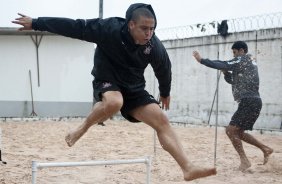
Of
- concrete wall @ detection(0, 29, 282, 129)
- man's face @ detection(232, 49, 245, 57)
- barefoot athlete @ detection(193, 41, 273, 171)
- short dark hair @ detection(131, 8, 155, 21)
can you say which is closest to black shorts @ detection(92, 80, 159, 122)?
short dark hair @ detection(131, 8, 155, 21)

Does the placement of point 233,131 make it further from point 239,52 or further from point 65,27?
point 65,27

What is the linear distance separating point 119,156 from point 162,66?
12.8 ft

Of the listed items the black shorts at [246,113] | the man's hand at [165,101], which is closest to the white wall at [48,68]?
the black shorts at [246,113]

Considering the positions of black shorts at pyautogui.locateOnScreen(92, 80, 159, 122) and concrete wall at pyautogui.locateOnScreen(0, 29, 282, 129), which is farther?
concrete wall at pyautogui.locateOnScreen(0, 29, 282, 129)

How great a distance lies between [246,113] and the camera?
6.36 meters

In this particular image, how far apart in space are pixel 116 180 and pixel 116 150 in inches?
108

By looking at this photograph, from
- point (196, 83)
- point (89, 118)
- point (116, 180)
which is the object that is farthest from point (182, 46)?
point (89, 118)

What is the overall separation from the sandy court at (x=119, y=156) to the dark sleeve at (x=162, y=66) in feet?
5.80

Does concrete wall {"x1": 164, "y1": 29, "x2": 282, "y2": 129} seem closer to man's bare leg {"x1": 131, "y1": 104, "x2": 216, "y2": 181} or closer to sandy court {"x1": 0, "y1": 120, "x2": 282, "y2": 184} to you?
sandy court {"x1": 0, "y1": 120, "x2": 282, "y2": 184}

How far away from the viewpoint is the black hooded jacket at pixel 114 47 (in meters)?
3.86

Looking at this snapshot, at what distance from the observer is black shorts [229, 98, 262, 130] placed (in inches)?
249

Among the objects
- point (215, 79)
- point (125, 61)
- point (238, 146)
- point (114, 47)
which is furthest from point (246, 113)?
point (215, 79)

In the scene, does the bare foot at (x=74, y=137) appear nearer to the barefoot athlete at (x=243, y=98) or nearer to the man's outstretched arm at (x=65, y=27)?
the man's outstretched arm at (x=65, y=27)

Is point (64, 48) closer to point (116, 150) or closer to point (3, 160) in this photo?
point (116, 150)
